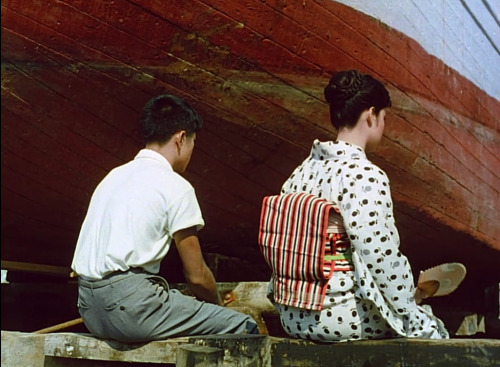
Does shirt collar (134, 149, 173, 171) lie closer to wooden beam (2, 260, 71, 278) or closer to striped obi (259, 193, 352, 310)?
striped obi (259, 193, 352, 310)

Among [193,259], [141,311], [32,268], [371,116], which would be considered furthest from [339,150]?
[32,268]

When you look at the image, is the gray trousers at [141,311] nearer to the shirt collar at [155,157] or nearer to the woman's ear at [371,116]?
the shirt collar at [155,157]

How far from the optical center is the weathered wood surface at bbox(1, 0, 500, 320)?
2.48m

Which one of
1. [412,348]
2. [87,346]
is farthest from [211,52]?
[412,348]

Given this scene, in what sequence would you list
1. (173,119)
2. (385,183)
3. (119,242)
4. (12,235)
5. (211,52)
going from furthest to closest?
(12,235) → (211,52) → (173,119) → (119,242) → (385,183)

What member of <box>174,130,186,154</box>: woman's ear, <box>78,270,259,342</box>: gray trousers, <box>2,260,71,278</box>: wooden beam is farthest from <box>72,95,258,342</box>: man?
<box>2,260,71,278</box>: wooden beam

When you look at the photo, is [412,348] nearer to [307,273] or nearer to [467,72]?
[307,273]

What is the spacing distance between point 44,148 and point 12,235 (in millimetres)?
646

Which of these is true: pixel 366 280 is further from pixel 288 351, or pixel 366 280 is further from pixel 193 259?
pixel 193 259

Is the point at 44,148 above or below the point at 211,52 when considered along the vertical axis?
below

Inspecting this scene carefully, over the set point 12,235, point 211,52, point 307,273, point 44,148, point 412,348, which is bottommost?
point 412,348

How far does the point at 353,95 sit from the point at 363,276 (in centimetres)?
49

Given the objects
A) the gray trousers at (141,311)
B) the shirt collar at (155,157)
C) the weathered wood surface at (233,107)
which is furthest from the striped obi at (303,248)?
the weathered wood surface at (233,107)

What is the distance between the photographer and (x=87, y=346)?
1.91m
